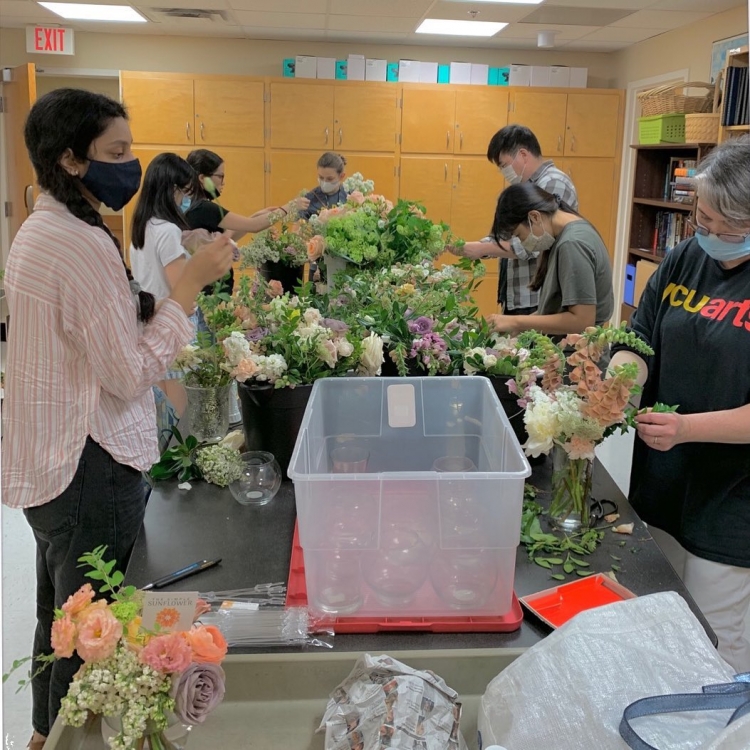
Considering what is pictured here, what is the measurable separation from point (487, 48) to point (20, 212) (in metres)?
4.17

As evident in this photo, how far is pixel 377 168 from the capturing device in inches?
243

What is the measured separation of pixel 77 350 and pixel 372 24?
471cm

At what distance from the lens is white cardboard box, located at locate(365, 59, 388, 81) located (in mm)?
5967

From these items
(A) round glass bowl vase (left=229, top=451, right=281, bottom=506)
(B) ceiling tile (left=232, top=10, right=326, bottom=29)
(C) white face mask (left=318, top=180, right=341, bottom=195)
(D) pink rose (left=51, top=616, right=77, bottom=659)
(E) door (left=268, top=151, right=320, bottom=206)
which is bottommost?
(A) round glass bowl vase (left=229, top=451, right=281, bottom=506)

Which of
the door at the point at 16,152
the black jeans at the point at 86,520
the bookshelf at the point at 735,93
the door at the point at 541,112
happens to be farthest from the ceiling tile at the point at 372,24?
the black jeans at the point at 86,520

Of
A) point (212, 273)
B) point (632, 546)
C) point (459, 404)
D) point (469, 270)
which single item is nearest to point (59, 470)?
point (212, 273)

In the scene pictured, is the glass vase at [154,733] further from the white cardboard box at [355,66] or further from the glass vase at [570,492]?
the white cardboard box at [355,66]

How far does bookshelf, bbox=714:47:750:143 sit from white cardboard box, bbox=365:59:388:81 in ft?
8.92

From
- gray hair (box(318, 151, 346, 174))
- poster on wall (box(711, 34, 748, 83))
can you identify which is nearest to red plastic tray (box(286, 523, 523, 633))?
gray hair (box(318, 151, 346, 174))

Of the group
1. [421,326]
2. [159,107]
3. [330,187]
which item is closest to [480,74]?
[330,187]

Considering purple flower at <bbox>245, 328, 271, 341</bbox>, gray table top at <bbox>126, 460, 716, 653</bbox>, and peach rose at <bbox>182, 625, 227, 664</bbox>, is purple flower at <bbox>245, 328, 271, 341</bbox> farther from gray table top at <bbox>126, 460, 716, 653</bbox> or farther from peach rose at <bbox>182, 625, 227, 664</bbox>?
peach rose at <bbox>182, 625, 227, 664</bbox>

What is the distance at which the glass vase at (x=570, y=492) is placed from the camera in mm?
1461

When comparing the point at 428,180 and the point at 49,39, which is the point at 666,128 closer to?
the point at 428,180

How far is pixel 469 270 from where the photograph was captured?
248cm
